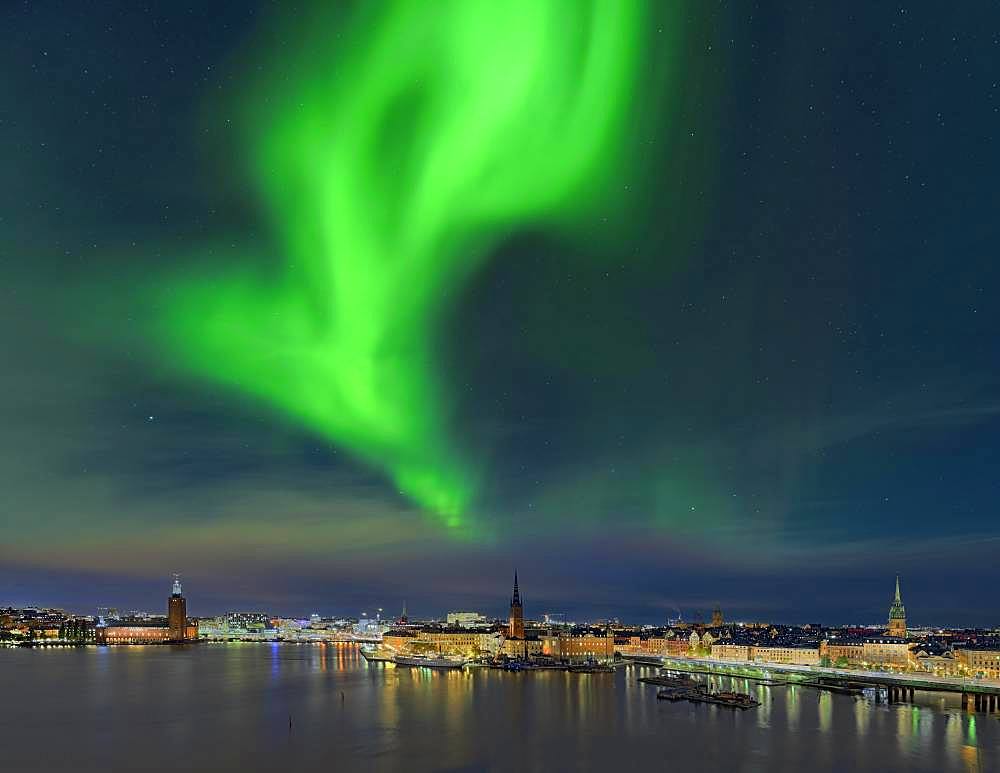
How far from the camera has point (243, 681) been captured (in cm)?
5953

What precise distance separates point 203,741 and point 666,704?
25160 millimetres

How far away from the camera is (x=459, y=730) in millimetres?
34094

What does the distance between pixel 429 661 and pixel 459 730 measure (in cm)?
4990

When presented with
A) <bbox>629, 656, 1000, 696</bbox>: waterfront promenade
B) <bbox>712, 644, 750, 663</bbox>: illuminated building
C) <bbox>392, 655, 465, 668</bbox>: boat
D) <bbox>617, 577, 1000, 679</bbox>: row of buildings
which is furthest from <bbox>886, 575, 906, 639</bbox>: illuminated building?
<bbox>392, 655, 465, 668</bbox>: boat

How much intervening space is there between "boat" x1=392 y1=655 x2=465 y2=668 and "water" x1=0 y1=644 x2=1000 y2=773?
24723 mm

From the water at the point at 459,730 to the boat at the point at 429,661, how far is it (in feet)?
81.1

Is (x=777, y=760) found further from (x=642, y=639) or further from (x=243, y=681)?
(x=642, y=639)

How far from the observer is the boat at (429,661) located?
8056 cm

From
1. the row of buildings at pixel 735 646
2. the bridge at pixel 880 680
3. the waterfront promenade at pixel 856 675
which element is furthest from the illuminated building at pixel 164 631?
the bridge at pixel 880 680

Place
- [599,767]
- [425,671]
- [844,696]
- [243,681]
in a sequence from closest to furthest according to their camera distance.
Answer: [599,767] < [844,696] < [243,681] < [425,671]

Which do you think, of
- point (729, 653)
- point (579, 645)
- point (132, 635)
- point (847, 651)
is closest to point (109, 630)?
point (132, 635)

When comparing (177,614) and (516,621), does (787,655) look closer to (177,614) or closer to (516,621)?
(516,621)

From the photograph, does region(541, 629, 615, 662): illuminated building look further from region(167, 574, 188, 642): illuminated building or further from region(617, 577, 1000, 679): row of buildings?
region(167, 574, 188, 642): illuminated building

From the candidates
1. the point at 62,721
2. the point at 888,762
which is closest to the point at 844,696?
the point at 888,762
